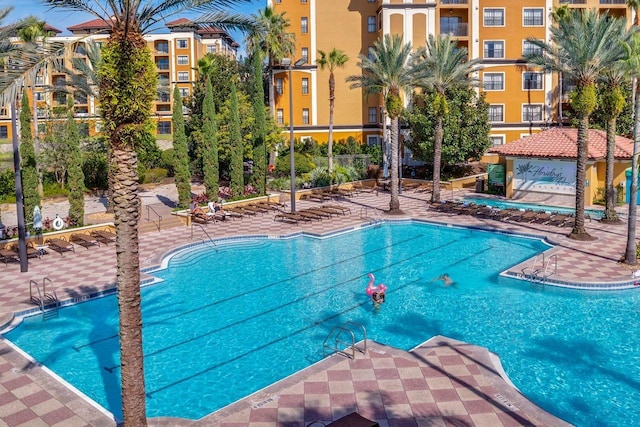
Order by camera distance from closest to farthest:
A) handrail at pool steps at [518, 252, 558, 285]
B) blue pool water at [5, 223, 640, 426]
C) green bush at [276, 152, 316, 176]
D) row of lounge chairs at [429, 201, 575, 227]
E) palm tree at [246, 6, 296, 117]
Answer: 1. blue pool water at [5, 223, 640, 426]
2. handrail at pool steps at [518, 252, 558, 285]
3. row of lounge chairs at [429, 201, 575, 227]
4. green bush at [276, 152, 316, 176]
5. palm tree at [246, 6, 296, 117]

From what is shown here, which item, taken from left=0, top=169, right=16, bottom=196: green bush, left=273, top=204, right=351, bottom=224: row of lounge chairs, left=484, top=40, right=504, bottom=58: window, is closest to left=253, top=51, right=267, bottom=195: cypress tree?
left=273, top=204, right=351, bottom=224: row of lounge chairs

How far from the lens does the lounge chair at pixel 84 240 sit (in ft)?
84.7

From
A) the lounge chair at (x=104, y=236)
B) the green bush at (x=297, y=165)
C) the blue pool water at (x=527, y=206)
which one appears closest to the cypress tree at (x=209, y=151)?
the lounge chair at (x=104, y=236)

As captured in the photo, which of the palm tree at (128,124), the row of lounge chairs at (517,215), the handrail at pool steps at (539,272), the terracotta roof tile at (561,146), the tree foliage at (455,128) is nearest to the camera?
the palm tree at (128,124)

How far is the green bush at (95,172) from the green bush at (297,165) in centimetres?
1221

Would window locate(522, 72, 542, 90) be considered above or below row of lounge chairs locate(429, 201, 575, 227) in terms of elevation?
above

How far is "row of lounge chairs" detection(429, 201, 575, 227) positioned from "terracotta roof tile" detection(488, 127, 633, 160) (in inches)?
188

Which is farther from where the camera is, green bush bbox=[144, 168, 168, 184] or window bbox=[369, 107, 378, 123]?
window bbox=[369, 107, 378, 123]

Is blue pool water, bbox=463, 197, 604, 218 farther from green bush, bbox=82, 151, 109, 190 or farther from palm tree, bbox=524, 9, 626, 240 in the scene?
green bush, bbox=82, 151, 109, 190

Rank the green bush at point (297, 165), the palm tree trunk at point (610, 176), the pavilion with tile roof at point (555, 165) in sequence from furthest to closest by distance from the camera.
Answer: the green bush at point (297, 165)
the pavilion with tile roof at point (555, 165)
the palm tree trunk at point (610, 176)

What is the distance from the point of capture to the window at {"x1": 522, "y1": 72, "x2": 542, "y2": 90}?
50.2m

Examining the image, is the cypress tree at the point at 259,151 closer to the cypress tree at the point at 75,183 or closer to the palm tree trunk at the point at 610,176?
the cypress tree at the point at 75,183

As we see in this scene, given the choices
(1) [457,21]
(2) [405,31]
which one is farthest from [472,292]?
(1) [457,21]

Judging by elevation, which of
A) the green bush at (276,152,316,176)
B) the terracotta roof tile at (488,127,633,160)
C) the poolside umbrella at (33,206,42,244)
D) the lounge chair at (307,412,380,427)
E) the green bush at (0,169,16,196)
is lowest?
the lounge chair at (307,412,380,427)
